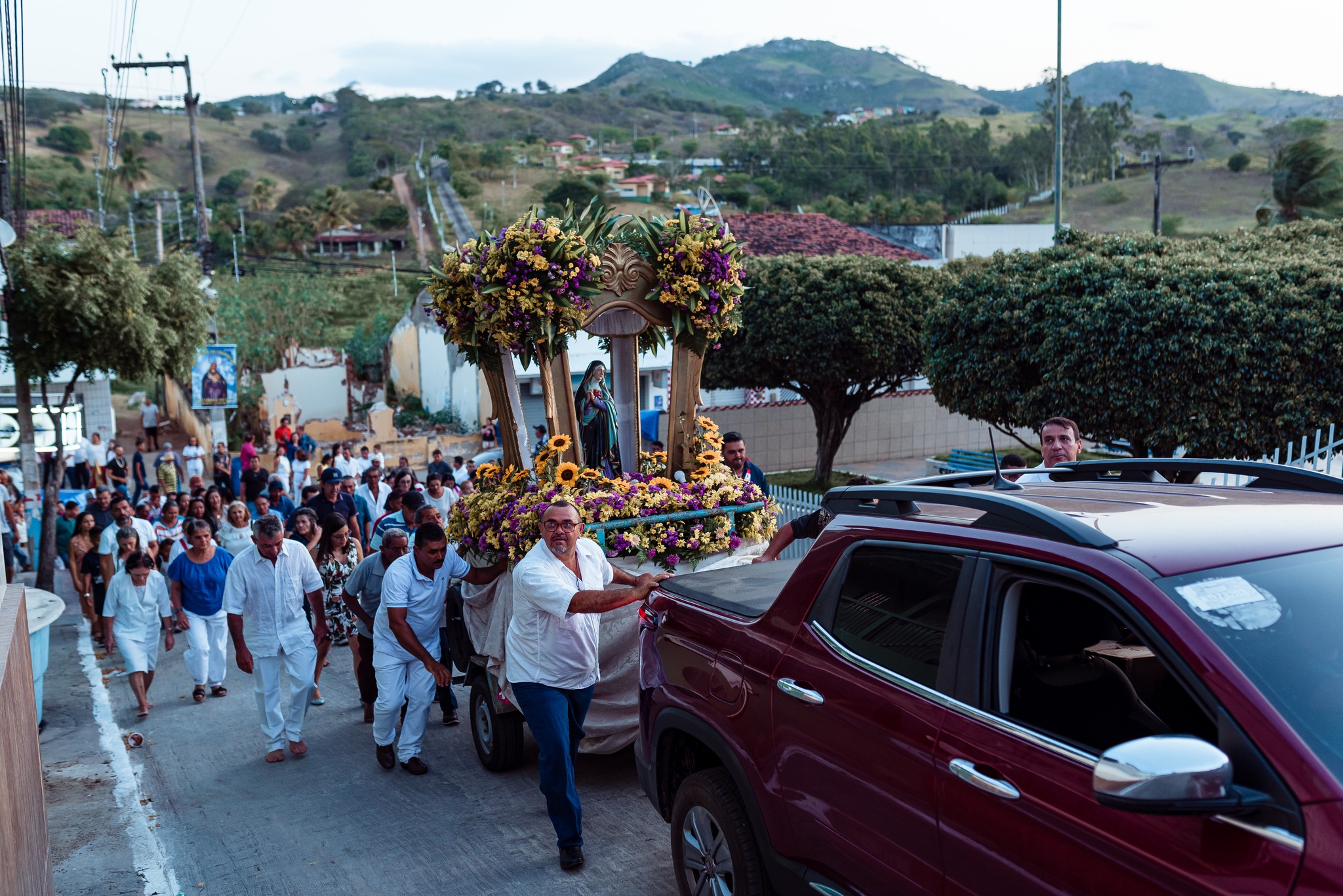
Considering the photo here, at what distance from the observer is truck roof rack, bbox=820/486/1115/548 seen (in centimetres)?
300

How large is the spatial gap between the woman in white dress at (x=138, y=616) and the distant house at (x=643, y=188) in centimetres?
7528

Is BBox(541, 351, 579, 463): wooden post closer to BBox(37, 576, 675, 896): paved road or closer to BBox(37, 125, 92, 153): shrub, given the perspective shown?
BBox(37, 576, 675, 896): paved road

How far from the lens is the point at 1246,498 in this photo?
3564mm

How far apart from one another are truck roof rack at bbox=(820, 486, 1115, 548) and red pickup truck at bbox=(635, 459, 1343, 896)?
10 millimetres

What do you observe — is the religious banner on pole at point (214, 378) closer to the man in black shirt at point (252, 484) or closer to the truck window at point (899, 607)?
the man in black shirt at point (252, 484)

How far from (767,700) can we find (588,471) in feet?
12.8

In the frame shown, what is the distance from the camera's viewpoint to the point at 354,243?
84312 millimetres

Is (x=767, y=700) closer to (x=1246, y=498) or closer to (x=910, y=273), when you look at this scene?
(x=1246, y=498)

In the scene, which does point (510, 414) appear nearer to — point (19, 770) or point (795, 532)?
point (795, 532)

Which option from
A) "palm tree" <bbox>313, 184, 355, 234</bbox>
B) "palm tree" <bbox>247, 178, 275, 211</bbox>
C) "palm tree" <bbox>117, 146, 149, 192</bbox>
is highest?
"palm tree" <bbox>117, 146, 149, 192</bbox>

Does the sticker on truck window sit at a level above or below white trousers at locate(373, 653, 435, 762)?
above

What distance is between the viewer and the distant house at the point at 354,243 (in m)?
82.0

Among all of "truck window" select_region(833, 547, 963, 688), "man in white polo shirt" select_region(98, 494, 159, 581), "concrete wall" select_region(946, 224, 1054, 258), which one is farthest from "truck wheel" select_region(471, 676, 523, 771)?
"concrete wall" select_region(946, 224, 1054, 258)

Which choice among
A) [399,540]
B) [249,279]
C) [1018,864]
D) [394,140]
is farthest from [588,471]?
[394,140]
